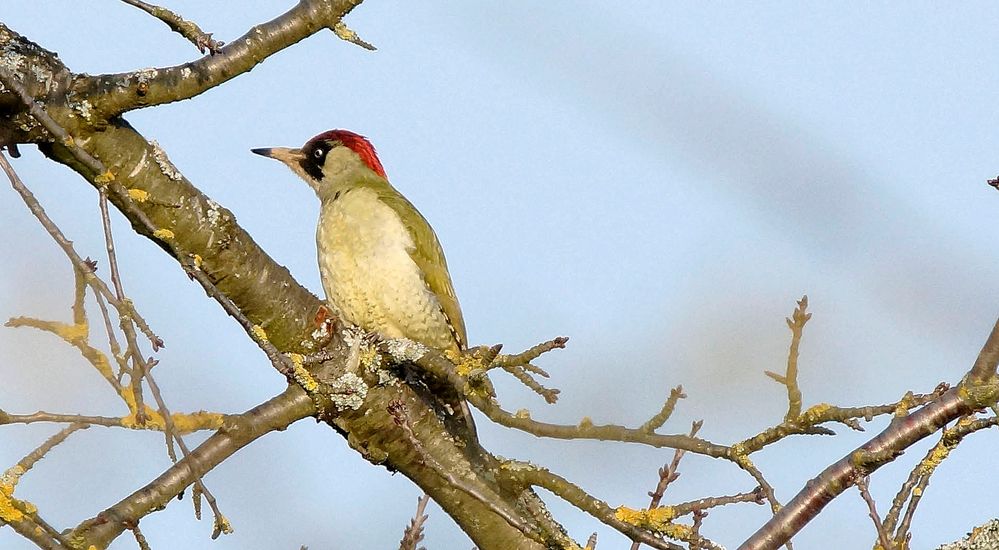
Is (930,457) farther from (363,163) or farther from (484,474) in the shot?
(363,163)

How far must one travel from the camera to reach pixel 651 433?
273 centimetres

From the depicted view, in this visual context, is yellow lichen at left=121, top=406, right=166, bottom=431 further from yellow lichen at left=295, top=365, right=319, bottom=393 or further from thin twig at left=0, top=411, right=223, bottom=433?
yellow lichen at left=295, top=365, right=319, bottom=393

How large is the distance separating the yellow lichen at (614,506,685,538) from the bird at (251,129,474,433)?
2.14 m

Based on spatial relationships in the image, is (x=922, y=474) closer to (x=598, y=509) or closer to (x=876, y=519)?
(x=876, y=519)

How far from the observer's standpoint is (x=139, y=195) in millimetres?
3236

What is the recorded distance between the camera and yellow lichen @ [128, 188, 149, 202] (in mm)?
3223

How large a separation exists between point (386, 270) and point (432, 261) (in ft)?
0.92

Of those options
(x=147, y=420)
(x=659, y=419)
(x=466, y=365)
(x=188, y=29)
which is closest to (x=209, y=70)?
(x=188, y=29)

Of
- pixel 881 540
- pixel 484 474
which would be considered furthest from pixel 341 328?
pixel 881 540

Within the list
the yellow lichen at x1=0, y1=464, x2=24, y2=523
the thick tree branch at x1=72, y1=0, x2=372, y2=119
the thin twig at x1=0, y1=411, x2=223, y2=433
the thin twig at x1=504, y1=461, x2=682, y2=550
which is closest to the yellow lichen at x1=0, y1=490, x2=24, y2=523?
the yellow lichen at x1=0, y1=464, x2=24, y2=523

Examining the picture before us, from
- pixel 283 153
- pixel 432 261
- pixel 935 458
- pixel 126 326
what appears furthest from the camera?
pixel 283 153

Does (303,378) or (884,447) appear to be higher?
(303,378)

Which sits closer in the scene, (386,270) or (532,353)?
(532,353)

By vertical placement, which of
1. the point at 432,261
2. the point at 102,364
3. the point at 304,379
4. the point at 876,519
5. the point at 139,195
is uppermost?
the point at 432,261
